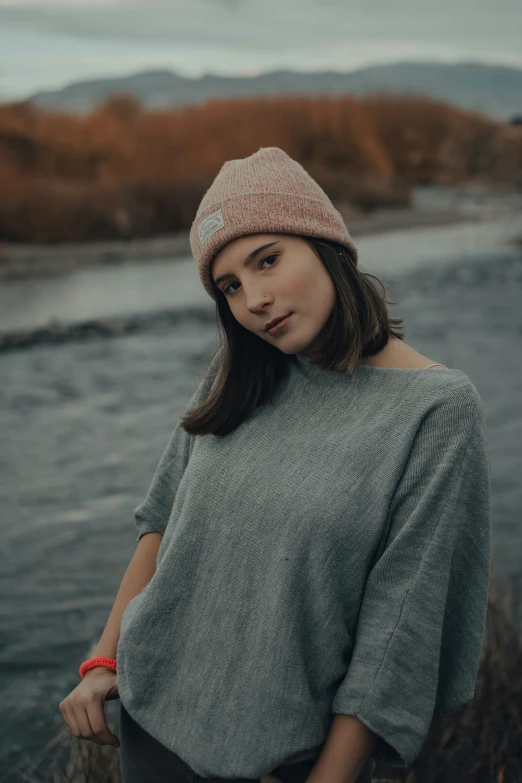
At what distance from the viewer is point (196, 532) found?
1483 millimetres

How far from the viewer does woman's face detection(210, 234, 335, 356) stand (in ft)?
4.73

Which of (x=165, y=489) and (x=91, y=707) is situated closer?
(x=91, y=707)

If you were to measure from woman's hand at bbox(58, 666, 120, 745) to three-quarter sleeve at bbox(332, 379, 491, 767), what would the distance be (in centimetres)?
44

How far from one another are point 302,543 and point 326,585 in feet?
0.23

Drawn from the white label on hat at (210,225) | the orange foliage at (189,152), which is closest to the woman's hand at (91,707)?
the white label on hat at (210,225)

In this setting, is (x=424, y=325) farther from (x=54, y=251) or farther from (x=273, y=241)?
(x=273, y=241)

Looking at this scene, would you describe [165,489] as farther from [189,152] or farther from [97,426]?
[189,152]

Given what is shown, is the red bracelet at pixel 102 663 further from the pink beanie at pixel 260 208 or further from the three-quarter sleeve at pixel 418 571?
the pink beanie at pixel 260 208

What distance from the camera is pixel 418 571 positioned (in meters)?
1.31

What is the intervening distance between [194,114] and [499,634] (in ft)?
53.6

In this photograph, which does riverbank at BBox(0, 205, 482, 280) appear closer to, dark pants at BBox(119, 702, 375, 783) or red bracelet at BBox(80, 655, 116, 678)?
red bracelet at BBox(80, 655, 116, 678)

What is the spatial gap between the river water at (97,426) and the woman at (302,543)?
0.26m

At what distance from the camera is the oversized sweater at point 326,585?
51.9 inches

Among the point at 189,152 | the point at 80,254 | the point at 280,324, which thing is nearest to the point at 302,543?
the point at 280,324
